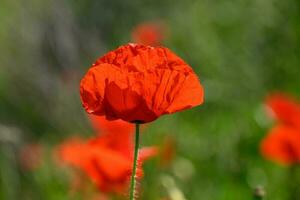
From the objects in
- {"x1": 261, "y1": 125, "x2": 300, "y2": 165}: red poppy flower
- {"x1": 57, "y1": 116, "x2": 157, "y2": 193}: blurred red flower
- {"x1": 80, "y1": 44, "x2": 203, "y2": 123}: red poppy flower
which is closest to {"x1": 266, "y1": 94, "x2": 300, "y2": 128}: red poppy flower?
{"x1": 261, "y1": 125, "x2": 300, "y2": 165}: red poppy flower

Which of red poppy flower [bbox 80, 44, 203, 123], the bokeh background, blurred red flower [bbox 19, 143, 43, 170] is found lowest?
blurred red flower [bbox 19, 143, 43, 170]

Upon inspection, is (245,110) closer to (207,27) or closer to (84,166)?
(207,27)

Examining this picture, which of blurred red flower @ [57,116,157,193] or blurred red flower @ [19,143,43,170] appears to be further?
blurred red flower @ [19,143,43,170]

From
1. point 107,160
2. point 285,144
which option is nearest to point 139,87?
point 107,160

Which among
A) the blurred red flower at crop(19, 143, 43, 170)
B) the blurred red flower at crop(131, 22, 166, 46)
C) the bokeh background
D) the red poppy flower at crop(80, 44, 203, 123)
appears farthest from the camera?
the blurred red flower at crop(131, 22, 166, 46)

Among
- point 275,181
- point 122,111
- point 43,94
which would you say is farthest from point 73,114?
point 122,111

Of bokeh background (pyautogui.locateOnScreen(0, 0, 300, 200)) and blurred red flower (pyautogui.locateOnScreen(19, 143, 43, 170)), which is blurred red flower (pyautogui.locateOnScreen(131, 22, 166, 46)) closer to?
bokeh background (pyautogui.locateOnScreen(0, 0, 300, 200))

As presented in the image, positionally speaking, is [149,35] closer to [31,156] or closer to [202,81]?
[202,81]
